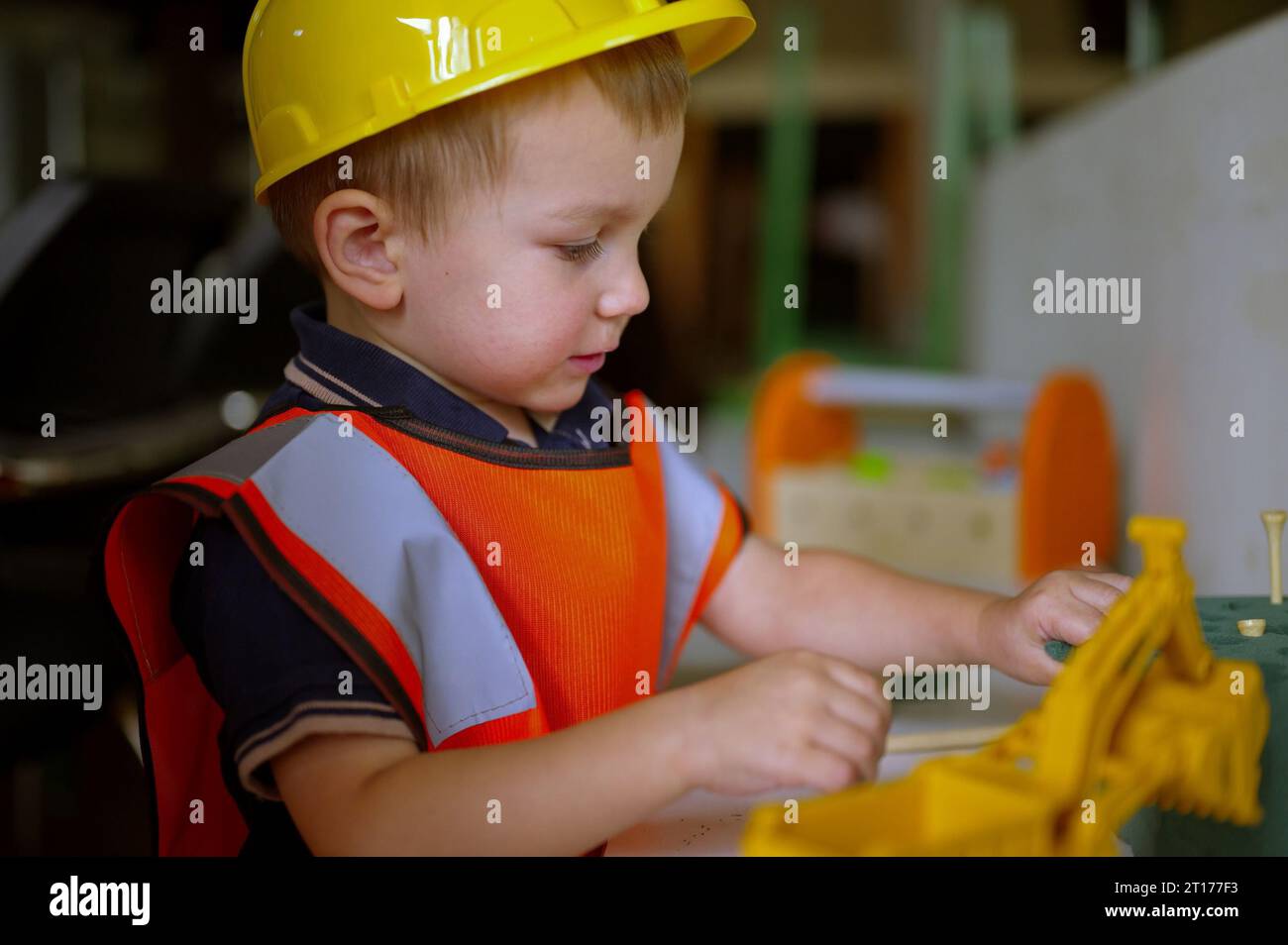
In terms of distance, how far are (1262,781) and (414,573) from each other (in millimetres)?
291

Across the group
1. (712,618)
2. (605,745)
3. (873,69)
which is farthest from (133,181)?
(873,69)

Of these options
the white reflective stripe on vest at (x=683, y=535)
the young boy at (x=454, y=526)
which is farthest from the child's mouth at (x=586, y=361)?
the white reflective stripe on vest at (x=683, y=535)

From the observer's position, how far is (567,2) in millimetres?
420

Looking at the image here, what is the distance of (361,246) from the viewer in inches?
18.8

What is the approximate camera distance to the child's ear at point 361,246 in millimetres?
462

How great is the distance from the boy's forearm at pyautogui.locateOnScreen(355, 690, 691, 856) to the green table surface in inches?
7.1

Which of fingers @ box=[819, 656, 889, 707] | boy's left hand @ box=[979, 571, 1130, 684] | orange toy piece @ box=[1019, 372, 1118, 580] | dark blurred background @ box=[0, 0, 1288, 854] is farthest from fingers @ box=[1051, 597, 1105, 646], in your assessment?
orange toy piece @ box=[1019, 372, 1118, 580]

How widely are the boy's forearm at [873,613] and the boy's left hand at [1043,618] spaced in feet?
0.07

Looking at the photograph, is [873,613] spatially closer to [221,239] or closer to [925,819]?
[925,819]

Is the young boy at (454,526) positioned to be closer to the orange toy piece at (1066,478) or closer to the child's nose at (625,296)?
the child's nose at (625,296)

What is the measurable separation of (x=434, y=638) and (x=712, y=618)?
7.9 inches

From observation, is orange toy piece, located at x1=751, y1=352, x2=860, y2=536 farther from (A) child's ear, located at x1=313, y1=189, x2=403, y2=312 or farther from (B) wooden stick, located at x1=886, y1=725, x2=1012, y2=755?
(A) child's ear, located at x1=313, y1=189, x2=403, y2=312

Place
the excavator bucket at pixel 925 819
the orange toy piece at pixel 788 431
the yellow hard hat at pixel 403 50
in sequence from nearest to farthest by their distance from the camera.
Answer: the excavator bucket at pixel 925 819
the yellow hard hat at pixel 403 50
the orange toy piece at pixel 788 431
